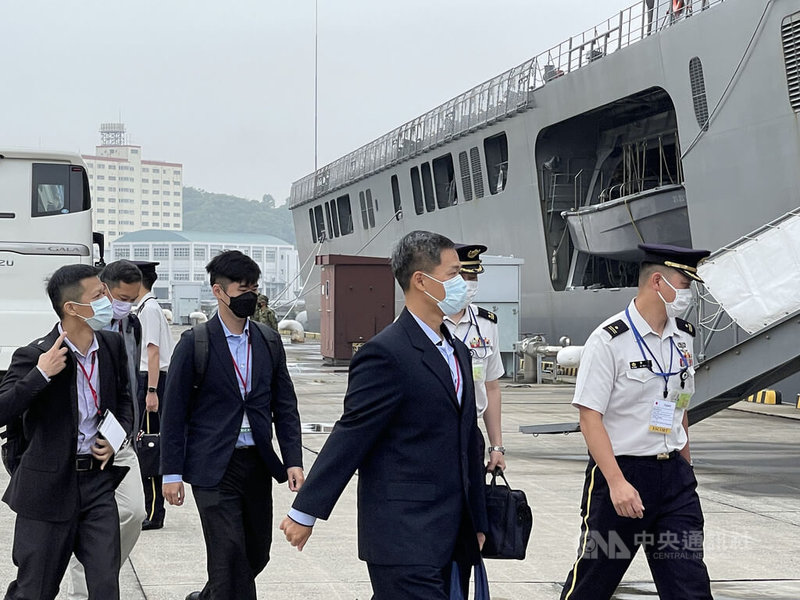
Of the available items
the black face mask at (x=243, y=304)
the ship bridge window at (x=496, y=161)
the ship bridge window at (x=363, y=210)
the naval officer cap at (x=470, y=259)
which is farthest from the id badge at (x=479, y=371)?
the ship bridge window at (x=363, y=210)

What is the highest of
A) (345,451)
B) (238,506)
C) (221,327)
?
(221,327)

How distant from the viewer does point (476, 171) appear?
31.8 meters

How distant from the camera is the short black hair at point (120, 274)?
23.3 ft

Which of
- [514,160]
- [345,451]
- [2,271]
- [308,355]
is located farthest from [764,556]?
[308,355]

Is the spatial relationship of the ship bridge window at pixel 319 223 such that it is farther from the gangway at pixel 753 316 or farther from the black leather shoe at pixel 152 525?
the black leather shoe at pixel 152 525

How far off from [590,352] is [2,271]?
1323cm

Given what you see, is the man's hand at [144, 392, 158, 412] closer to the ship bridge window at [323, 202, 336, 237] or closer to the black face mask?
the black face mask

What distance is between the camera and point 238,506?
197 inches

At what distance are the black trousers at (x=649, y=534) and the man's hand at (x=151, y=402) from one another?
12.3 feet

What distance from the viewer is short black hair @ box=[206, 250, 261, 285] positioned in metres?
5.20

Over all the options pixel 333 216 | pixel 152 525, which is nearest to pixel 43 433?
pixel 152 525

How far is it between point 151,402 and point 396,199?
32252mm

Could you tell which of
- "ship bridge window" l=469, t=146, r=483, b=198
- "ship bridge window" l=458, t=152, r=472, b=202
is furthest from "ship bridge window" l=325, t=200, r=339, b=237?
"ship bridge window" l=469, t=146, r=483, b=198

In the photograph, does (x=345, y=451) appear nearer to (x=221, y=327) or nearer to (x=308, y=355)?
(x=221, y=327)
